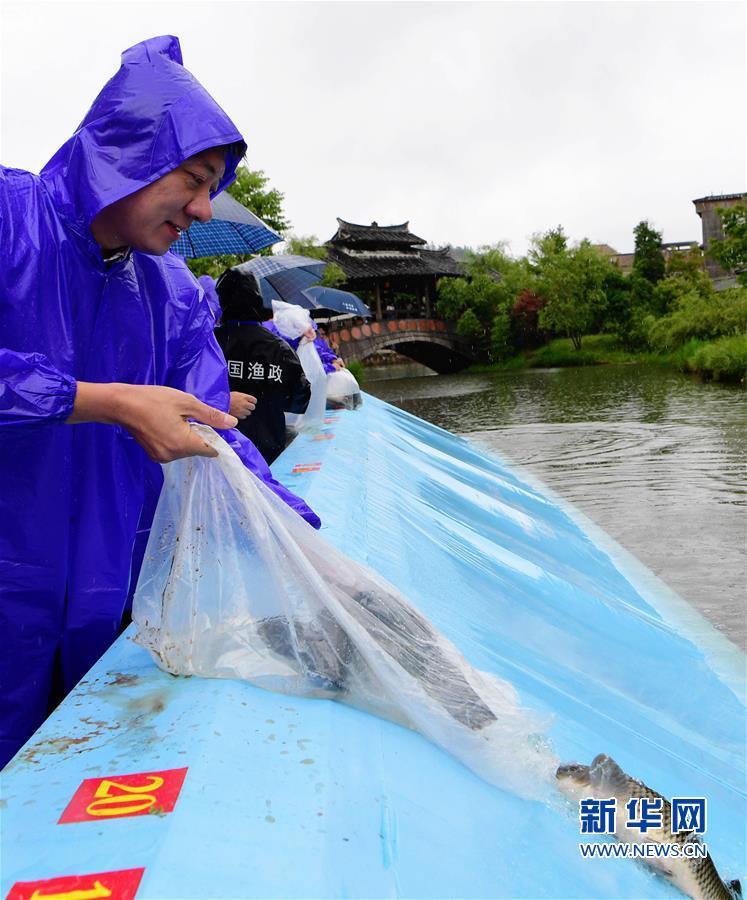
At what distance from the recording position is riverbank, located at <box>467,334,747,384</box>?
1730cm

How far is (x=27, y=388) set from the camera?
123 cm

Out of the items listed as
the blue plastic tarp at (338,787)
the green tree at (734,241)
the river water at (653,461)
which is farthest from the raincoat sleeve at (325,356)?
the green tree at (734,241)

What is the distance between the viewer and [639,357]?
27109mm

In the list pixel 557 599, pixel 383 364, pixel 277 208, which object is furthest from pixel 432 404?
pixel 383 364

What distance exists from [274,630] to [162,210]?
80cm

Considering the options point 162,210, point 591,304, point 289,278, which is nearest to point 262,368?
point 162,210

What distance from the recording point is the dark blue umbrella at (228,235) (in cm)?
626

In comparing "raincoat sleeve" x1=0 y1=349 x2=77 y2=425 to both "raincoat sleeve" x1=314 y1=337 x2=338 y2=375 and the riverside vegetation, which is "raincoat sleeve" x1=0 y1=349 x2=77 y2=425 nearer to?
"raincoat sleeve" x1=314 y1=337 x2=338 y2=375

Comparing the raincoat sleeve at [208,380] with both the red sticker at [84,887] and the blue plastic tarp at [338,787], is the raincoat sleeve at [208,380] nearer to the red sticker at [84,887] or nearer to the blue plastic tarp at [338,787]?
the blue plastic tarp at [338,787]

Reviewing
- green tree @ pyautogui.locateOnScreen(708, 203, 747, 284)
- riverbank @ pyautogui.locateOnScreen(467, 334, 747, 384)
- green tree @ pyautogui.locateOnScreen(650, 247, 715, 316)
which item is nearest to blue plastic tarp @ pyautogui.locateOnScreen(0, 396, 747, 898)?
riverbank @ pyautogui.locateOnScreen(467, 334, 747, 384)

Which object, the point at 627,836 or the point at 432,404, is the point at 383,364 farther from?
the point at 627,836

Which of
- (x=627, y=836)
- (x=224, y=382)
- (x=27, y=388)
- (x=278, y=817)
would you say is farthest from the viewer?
(x=224, y=382)

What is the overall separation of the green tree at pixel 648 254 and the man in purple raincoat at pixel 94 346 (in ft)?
113

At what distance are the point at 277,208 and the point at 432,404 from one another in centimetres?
601
